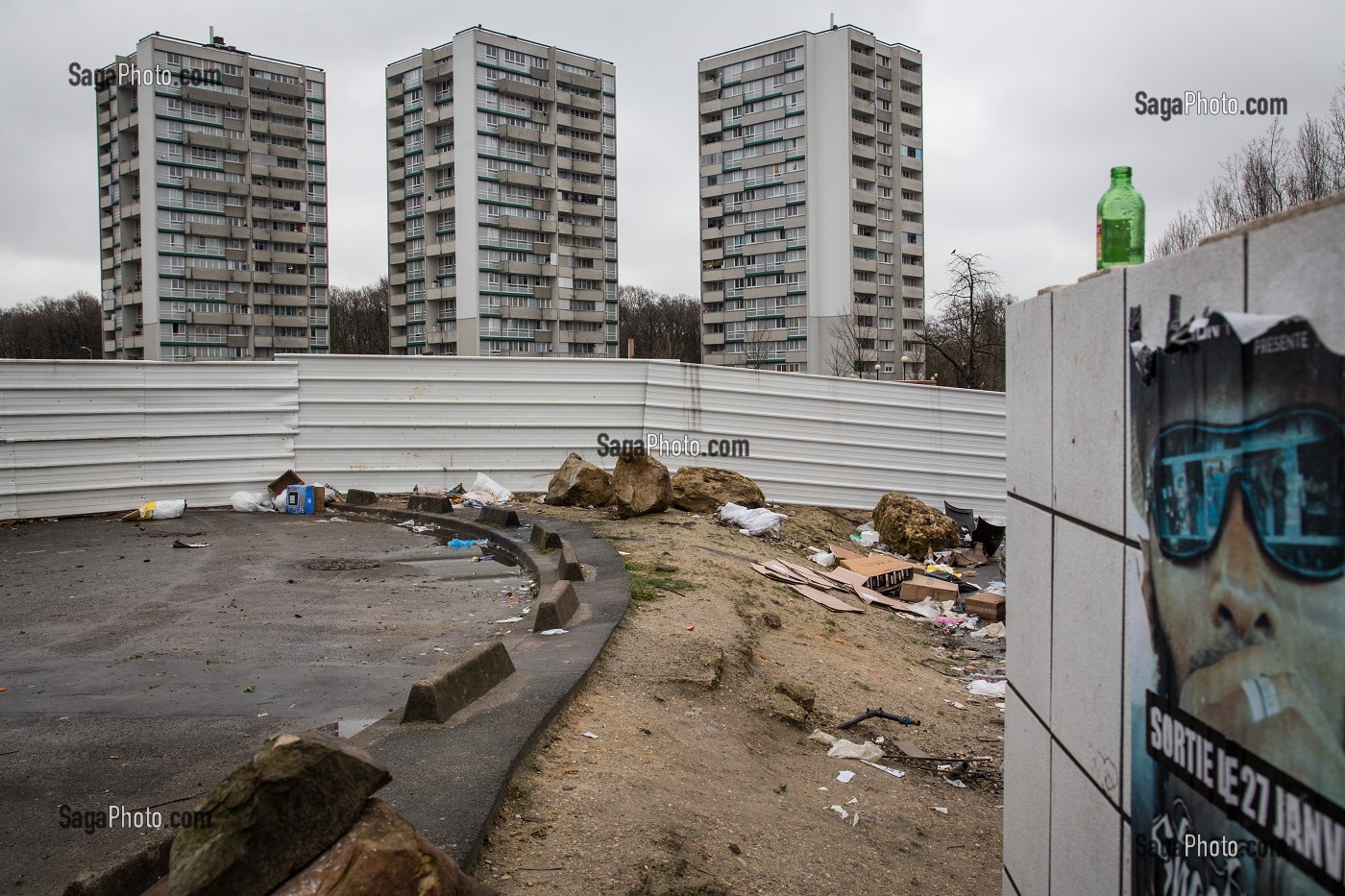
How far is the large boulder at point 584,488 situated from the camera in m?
14.1

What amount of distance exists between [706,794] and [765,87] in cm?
7084

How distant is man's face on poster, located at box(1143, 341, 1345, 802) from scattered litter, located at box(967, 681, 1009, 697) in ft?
19.5

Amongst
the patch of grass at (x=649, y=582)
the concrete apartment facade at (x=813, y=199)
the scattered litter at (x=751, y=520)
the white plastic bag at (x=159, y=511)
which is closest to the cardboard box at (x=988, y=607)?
the scattered litter at (x=751, y=520)

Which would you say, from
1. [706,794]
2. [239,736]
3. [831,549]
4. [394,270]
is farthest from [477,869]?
[394,270]

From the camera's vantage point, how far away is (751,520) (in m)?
12.9

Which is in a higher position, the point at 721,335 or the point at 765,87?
the point at 765,87

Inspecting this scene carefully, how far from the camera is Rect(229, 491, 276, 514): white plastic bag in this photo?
47.6 ft

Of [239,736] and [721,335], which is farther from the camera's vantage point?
[721,335]

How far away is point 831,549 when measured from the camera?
13148mm

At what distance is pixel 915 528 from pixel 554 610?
336 inches

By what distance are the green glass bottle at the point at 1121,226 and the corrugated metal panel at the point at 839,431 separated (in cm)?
1317

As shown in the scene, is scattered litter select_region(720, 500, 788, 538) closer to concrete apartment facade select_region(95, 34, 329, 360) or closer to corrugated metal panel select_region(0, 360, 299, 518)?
corrugated metal panel select_region(0, 360, 299, 518)

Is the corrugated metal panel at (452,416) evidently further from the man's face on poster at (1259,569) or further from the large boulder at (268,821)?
the man's face on poster at (1259,569)

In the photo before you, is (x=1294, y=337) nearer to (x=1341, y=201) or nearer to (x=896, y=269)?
(x=1341, y=201)
